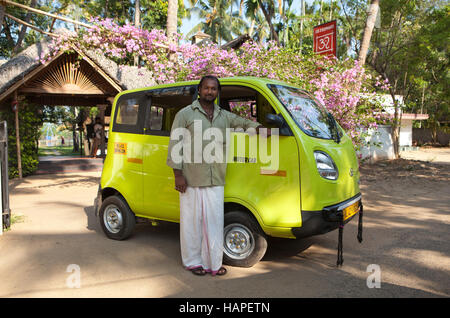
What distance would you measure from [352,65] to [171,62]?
4.33 m

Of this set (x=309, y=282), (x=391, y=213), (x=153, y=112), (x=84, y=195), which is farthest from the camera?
(x=84, y=195)

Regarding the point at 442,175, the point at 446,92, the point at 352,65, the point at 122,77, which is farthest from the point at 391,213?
the point at 446,92

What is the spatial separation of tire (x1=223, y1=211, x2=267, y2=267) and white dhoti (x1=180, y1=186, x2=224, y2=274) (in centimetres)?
22

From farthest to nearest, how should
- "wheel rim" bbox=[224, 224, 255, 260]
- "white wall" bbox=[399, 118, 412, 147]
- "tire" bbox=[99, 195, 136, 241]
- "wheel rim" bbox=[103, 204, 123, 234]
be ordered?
1. "white wall" bbox=[399, 118, 412, 147]
2. "wheel rim" bbox=[103, 204, 123, 234]
3. "tire" bbox=[99, 195, 136, 241]
4. "wheel rim" bbox=[224, 224, 255, 260]

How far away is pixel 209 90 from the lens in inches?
147

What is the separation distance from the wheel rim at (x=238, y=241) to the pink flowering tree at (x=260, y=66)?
373 centimetres

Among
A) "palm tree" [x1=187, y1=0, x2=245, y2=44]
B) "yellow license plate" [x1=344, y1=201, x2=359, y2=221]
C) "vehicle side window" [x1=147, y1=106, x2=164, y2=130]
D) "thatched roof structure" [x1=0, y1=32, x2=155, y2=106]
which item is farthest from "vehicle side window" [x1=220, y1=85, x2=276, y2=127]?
"palm tree" [x1=187, y1=0, x2=245, y2=44]

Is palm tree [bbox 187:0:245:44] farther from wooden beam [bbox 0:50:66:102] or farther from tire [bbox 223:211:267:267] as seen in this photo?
tire [bbox 223:211:267:267]

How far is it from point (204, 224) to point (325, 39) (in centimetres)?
933

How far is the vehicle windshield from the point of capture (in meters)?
3.98

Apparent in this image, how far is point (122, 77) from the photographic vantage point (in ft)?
44.3

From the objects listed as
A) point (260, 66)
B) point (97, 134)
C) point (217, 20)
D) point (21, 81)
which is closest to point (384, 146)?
point (260, 66)

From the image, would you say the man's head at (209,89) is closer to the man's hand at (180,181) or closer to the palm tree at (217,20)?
the man's hand at (180,181)

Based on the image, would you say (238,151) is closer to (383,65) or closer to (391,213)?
(391,213)
